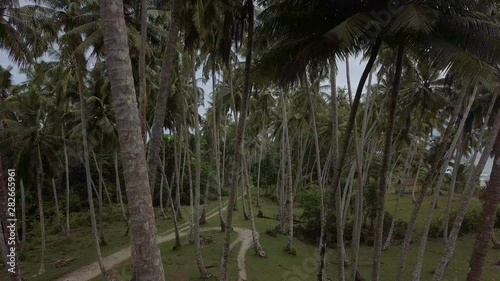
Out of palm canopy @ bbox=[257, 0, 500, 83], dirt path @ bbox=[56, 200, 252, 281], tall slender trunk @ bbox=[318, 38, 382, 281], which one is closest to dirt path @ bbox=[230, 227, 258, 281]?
dirt path @ bbox=[56, 200, 252, 281]

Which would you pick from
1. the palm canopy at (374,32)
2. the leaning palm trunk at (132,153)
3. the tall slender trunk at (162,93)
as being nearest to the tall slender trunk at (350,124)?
the palm canopy at (374,32)

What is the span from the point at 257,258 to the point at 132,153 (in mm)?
15914

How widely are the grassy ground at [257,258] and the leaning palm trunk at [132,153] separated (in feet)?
39.2

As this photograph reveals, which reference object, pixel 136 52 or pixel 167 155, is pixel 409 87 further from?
pixel 167 155

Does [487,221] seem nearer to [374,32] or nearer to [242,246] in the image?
[374,32]

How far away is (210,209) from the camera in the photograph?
36.9m

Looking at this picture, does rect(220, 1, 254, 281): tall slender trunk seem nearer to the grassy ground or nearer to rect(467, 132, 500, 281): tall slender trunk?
the grassy ground

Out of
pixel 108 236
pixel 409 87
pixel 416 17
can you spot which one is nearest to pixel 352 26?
pixel 416 17

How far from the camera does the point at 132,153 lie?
15.6 feet

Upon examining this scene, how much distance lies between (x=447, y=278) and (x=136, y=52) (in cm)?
1831

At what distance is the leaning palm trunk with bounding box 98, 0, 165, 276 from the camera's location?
4691 mm

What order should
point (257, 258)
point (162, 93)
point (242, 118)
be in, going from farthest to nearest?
point (257, 258) → point (242, 118) → point (162, 93)

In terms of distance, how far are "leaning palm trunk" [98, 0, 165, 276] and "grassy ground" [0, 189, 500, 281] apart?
11956 millimetres

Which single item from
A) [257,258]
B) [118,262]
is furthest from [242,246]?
[118,262]
